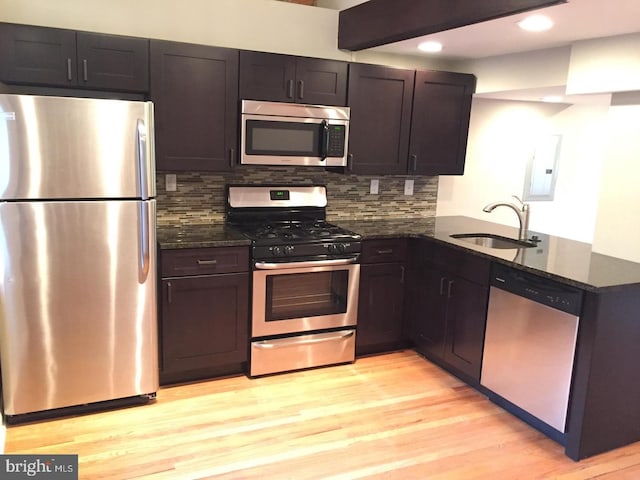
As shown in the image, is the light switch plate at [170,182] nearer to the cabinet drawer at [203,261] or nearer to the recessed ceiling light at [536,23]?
the cabinet drawer at [203,261]

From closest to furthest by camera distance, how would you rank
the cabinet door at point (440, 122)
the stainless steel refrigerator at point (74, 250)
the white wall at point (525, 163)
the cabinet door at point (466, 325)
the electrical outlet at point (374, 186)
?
the stainless steel refrigerator at point (74, 250), the cabinet door at point (466, 325), the cabinet door at point (440, 122), the electrical outlet at point (374, 186), the white wall at point (525, 163)

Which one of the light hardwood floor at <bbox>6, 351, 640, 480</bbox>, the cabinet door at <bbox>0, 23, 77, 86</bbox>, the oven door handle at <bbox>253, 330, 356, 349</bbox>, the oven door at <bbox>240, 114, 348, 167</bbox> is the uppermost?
the cabinet door at <bbox>0, 23, 77, 86</bbox>

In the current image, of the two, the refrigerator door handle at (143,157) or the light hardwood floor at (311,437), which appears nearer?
the light hardwood floor at (311,437)

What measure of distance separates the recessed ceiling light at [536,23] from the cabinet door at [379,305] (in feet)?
5.45

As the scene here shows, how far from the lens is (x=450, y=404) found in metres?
3.09

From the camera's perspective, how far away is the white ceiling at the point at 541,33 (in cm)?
231

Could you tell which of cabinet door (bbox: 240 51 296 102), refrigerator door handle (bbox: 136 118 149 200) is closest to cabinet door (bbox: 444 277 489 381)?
cabinet door (bbox: 240 51 296 102)

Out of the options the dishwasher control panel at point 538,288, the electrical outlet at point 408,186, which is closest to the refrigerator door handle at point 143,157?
the dishwasher control panel at point 538,288

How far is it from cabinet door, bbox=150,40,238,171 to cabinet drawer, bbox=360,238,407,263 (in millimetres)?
1064

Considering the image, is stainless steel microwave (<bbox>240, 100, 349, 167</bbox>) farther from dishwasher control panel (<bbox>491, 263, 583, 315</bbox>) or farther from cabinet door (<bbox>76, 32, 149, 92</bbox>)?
dishwasher control panel (<bbox>491, 263, 583, 315</bbox>)

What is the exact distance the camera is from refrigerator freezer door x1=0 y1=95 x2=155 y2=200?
238 cm

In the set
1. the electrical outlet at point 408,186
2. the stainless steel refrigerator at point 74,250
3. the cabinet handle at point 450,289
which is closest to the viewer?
the stainless steel refrigerator at point 74,250

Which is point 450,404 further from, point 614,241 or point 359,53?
point 359,53

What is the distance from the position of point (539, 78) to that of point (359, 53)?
3.99 ft
